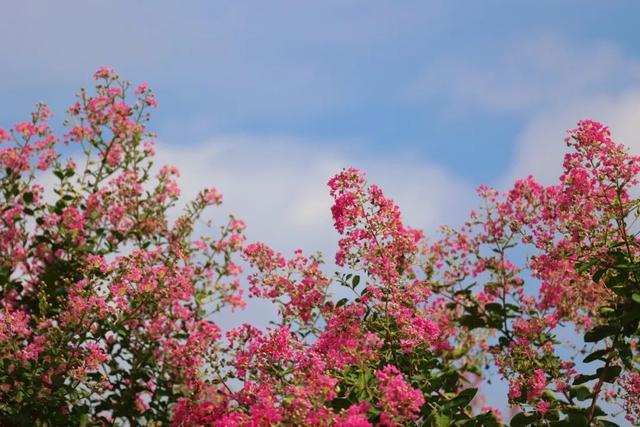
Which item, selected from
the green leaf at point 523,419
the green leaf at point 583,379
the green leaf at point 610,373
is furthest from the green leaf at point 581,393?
the green leaf at point 523,419

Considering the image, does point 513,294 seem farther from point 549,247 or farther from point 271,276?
point 271,276

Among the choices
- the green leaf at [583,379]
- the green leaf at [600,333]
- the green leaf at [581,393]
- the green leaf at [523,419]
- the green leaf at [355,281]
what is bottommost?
the green leaf at [523,419]

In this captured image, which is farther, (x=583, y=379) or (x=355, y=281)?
(x=583, y=379)

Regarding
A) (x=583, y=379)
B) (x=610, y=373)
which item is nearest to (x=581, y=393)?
(x=583, y=379)

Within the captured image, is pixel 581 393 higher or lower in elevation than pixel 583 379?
lower

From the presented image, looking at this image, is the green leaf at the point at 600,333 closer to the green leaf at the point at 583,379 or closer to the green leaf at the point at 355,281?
the green leaf at the point at 583,379

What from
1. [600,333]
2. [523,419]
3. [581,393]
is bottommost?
[523,419]

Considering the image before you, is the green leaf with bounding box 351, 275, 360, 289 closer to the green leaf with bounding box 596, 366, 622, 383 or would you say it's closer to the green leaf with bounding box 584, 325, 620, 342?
the green leaf with bounding box 584, 325, 620, 342

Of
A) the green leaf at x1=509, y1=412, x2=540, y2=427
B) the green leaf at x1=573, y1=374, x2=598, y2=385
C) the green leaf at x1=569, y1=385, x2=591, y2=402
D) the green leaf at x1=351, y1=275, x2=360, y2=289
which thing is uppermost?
the green leaf at x1=351, y1=275, x2=360, y2=289

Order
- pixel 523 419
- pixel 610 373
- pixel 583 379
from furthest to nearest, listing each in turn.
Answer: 1. pixel 583 379
2. pixel 610 373
3. pixel 523 419

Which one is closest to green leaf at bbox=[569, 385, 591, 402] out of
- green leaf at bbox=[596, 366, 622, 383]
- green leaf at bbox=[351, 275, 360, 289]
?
green leaf at bbox=[596, 366, 622, 383]

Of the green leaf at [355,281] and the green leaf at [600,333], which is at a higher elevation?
the green leaf at [355,281]

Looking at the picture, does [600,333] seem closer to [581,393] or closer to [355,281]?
[581,393]

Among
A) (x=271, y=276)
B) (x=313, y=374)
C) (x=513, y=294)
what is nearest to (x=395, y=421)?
(x=313, y=374)
